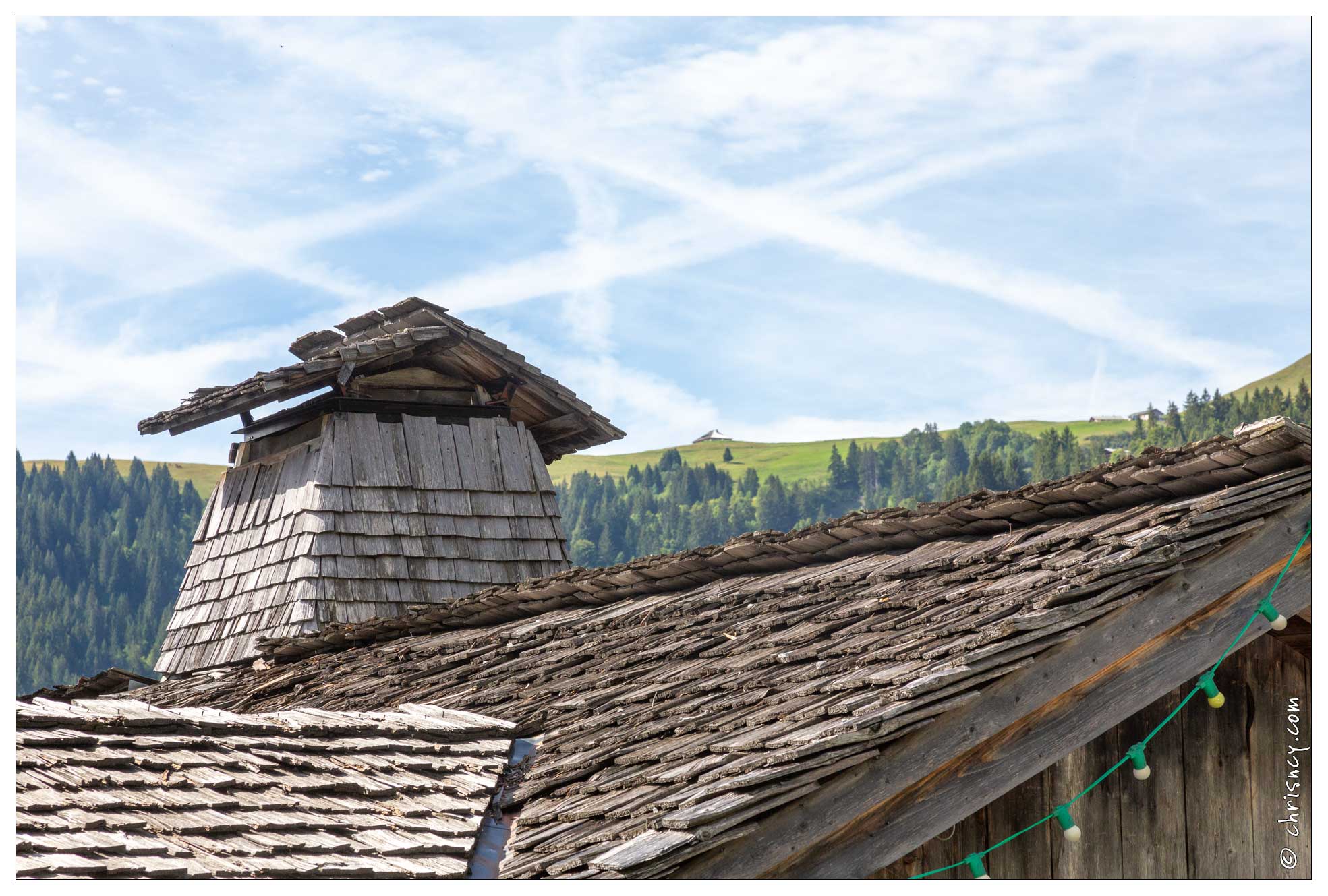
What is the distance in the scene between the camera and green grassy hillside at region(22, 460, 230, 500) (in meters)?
111

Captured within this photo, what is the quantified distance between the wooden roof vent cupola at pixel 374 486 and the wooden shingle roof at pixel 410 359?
0.02 metres

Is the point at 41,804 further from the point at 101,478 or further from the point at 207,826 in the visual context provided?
the point at 101,478

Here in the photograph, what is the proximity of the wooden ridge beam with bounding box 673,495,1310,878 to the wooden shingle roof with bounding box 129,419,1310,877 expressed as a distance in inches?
2.1

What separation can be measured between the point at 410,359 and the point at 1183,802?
12.3 meters

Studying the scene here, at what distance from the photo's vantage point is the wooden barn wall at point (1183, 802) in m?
5.21

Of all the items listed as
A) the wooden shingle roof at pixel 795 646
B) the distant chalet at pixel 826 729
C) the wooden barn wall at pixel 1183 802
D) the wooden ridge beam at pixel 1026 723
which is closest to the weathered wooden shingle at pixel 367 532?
the wooden shingle roof at pixel 795 646

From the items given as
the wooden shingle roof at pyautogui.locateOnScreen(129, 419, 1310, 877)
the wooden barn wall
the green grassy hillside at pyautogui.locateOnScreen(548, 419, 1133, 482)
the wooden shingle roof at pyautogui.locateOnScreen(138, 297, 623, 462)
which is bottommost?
the wooden barn wall

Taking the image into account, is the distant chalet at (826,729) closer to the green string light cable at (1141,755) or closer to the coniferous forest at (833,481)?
the green string light cable at (1141,755)

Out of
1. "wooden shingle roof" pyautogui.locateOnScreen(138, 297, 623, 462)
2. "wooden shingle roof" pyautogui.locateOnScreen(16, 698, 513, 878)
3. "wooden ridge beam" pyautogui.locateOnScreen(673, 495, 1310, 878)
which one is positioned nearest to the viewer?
"wooden ridge beam" pyautogui.locateOnScreen(673, 495, 1310, 878)

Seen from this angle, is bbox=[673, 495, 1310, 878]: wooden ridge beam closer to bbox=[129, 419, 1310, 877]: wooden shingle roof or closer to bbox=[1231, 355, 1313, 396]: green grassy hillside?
bbox=[129, 419, 1310, 877]: wooden shingle roof

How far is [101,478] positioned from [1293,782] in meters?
103

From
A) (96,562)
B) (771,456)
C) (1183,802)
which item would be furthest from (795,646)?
(771,456)

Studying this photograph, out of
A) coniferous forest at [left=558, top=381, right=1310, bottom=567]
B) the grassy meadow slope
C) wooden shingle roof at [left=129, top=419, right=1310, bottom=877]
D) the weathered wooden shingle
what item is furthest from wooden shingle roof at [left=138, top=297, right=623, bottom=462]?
the grassy meadow slope

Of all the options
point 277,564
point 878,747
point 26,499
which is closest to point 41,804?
point 878,747
